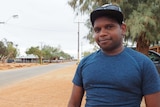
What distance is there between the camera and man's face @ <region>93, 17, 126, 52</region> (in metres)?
2.23

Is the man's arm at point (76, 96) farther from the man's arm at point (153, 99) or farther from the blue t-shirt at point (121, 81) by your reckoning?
the man's arm at point (153, 99)

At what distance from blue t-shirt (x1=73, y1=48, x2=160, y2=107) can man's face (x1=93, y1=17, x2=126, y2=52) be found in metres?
0.07

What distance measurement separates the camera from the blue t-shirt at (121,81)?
2.13 meters

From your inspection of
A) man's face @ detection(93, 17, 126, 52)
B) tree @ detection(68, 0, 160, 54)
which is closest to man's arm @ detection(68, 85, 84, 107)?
man's face @ detection(93, 17, 126, 52)

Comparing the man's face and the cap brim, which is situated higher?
the cap brim

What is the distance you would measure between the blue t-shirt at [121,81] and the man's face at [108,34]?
0.07 meters

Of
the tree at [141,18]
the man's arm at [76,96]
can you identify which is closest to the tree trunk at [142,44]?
the tree at [141,18]

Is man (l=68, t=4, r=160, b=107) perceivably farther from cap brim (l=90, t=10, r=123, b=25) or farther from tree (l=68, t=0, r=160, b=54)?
tree (l=68, t=0, r=160, b=54)

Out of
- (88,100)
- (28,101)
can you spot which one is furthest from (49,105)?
(88,100)

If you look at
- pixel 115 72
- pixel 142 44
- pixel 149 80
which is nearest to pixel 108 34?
pixel 115 72

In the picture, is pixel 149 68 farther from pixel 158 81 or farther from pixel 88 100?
pixel 88 100

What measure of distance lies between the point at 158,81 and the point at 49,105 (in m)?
8.13

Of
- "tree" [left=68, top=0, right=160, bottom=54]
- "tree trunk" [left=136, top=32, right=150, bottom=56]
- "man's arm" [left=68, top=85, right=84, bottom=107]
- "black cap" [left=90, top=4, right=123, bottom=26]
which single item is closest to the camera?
"black cap" [left=90, top=4, right=123, bottom=26]

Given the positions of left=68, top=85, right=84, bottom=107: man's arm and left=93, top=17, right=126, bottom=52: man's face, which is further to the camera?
left=68, top=85, right=84, bottom=107: man's arm
